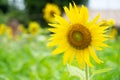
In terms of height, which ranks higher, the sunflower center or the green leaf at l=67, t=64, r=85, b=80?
the sunflower center

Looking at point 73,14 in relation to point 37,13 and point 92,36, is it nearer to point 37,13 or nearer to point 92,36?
point 92,36

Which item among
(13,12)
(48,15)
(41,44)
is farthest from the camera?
(13,12)

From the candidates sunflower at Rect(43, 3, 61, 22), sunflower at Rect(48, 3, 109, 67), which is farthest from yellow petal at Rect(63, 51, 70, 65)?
sunflower at Rect(43, 3, 61, 22)

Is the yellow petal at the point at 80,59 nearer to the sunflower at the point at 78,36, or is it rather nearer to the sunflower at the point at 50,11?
the sunflower at the point at 78,36

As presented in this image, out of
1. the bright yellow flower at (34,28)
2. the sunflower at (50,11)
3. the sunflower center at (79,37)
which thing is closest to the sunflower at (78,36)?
the sunflower center at (79,37)

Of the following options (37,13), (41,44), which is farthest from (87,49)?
(37,13)

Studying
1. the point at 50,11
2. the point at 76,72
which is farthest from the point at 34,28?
the point at 76,72

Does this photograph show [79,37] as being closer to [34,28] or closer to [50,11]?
[50,11]

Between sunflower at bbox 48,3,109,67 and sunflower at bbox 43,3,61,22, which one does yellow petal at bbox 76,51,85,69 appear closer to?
sunflower at bbox 48,3,109,67
